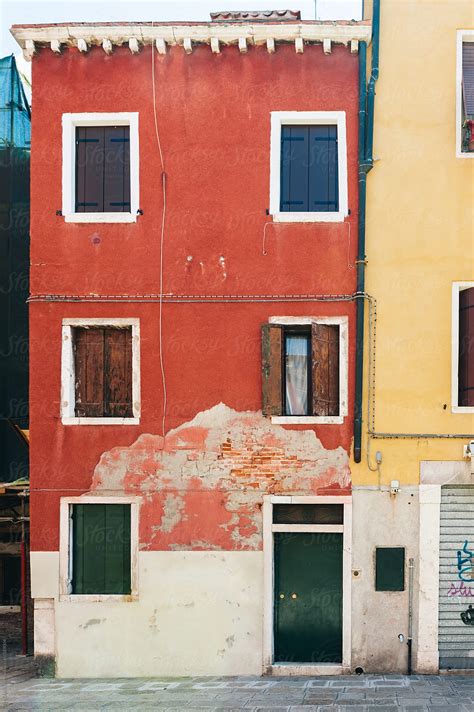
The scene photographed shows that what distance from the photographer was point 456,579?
34.0ft

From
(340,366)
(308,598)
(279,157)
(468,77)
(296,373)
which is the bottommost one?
(308,598)

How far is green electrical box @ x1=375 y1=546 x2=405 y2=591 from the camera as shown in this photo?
10.2m

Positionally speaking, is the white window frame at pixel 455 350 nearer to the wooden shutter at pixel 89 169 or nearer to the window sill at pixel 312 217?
the window sill at pixel 312 217

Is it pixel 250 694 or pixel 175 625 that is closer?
pixel 250 694

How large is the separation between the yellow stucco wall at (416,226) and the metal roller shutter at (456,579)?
78cm

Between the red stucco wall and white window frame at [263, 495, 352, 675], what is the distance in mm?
802

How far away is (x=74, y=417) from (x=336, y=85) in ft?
21.5

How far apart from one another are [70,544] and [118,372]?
9.01ft

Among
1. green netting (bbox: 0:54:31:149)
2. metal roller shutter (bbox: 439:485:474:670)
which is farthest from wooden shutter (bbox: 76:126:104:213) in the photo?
metal roller shutter (bbox: 439:485:474:670)

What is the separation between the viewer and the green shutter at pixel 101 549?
10461mm

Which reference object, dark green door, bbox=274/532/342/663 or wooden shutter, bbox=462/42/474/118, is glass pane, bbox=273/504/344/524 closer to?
dark green door, bbox=274/532/342/663

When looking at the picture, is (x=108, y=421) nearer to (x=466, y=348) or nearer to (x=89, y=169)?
(x=89, y=169)

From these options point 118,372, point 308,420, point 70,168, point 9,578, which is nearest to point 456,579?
point 308,420

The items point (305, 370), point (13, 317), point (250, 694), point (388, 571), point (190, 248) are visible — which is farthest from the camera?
point (13, 317)
